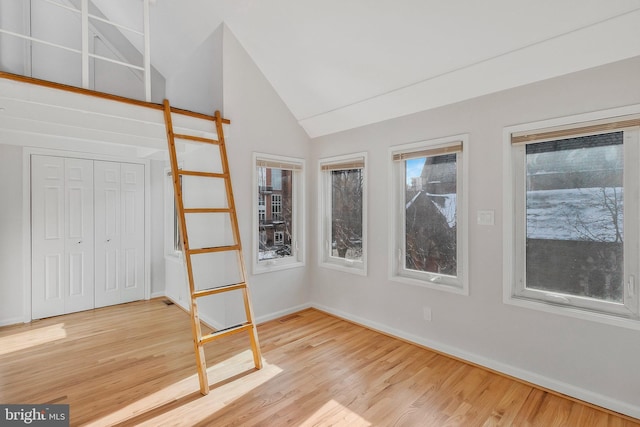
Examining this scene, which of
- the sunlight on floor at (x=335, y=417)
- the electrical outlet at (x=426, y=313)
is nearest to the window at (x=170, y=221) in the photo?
the sunlight on floor at (x=335, y=417)

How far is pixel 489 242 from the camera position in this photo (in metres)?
2.56

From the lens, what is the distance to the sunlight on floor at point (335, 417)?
194cm

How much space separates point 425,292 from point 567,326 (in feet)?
3.51

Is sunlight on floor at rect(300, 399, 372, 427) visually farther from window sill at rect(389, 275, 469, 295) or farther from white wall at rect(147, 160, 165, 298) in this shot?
white wall at rect(147, 160, 165, 298)

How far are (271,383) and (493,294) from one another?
6.23ft

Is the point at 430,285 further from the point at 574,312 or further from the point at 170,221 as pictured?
the point at 170,221

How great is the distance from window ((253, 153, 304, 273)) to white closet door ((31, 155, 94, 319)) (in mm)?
2334

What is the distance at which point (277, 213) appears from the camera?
383 centimetres

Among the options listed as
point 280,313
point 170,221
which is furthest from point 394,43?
point 170,221

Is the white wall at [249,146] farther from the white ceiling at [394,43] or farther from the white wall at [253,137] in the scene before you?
the white ceiling at [394,43]

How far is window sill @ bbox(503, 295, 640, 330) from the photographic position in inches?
78.4

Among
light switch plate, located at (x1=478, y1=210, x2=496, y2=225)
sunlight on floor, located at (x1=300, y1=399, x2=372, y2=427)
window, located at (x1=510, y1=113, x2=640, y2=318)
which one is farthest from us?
light switch plate, located at (x1=478, y1=210, x2=496, y2=225)

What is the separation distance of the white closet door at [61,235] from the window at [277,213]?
91.9 inches

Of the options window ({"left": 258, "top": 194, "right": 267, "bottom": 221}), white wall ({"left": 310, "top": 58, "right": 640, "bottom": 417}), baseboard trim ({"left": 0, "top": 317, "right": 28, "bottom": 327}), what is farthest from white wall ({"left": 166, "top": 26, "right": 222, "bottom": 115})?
baseboard trim ({"left": 0, "top": 317, "right": 28, "bottom": 327})
